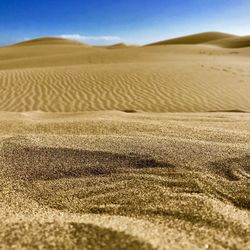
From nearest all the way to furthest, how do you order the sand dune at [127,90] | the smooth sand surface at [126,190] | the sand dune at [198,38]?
the smooth sand surface at [126,190], the sand dune at [127,90], the sand dune at [198,38]

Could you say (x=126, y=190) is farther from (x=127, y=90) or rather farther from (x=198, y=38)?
(x=198, y=38)

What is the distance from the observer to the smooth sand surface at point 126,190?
1479 mm

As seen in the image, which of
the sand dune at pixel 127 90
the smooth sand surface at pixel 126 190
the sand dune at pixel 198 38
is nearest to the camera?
the smooth sand surface at pixel 126 190

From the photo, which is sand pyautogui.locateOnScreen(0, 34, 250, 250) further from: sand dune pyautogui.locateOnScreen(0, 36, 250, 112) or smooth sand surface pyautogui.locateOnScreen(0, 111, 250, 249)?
sand dune pyautogui.locateOnScreen(0, 36, 250, 112)

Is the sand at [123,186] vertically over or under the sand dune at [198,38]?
under

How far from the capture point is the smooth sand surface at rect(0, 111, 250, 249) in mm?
1479

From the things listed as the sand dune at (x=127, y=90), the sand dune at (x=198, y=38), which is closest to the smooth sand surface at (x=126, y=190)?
the sand dune at (x=127, y=90)

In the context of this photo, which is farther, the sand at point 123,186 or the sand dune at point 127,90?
the sand dune at point 127,90

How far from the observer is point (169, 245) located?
1.39m

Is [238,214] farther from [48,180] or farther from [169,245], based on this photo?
[48,180]

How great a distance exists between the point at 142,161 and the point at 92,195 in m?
0.68

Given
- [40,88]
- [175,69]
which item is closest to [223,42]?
[175,69]

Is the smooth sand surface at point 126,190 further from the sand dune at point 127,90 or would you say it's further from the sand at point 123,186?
the sand dune at point 127,90

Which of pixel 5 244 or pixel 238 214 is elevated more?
pixel 5 244
